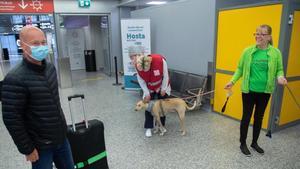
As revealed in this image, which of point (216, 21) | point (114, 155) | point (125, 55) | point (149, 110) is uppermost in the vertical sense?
point (216, 21)

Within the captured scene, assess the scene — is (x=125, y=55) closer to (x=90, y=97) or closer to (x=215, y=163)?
(x=90, y=97)

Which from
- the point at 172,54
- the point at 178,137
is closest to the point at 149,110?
the point at 178,137

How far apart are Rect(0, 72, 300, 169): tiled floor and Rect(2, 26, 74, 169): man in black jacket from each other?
124 cm

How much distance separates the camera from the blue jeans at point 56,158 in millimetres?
1520

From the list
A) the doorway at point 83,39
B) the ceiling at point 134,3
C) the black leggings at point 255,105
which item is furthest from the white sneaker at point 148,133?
the doorway at point 83,39

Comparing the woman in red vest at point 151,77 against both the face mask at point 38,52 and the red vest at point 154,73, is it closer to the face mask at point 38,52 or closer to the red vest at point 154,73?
the red vest at point 154,73

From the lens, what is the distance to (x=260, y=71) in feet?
8.10

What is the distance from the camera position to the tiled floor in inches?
102

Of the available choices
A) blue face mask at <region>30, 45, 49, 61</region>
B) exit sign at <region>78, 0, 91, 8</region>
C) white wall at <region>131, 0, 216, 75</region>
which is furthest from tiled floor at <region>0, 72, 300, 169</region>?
exit sign at <region>78, 0, 91, 8</region>

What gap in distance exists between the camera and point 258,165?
8.22ft

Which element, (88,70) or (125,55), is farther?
(88,70)

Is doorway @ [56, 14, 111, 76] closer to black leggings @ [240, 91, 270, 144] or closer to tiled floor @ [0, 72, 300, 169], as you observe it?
tiled floor @ [0, 72, 300, 169]

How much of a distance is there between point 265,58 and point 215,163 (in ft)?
4.21

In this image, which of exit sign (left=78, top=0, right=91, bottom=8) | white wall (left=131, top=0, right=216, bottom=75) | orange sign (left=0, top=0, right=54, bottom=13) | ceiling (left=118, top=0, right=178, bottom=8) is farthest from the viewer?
exit sign (left=78, top=0, right=91, bottom=8)
